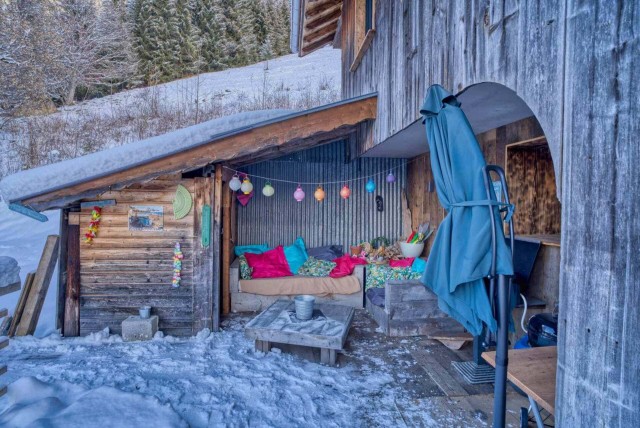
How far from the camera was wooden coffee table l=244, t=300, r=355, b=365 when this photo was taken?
4.46 metres

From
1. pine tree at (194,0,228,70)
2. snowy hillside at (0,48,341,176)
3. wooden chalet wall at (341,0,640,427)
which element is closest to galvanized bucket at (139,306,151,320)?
wooden chalet wall at (341,0,640,427)

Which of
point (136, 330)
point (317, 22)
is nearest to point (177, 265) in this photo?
point (136, 330)

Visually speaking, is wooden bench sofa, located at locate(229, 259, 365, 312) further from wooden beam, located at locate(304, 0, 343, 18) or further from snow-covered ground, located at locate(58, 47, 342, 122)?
snow-covered ground, located at locate(58, 47, 342, 122)

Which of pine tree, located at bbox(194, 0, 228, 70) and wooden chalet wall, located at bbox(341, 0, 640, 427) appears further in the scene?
pine tree, located at bbox(194, 0, 228, 70)

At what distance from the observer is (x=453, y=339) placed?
5.02 m

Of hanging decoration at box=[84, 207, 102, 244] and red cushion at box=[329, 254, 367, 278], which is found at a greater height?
hanging decoration at box=[84, 207, 102, 244]

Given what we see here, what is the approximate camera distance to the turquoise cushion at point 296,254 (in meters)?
6.95

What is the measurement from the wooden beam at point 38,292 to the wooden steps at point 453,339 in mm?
5751

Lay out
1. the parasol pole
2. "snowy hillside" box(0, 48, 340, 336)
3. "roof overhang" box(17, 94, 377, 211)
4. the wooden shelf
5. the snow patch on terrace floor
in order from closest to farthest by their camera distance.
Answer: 1. the parasol pole
2. the snow patch on terrace floor
3. the wooden shelf
4. "roof overhang" box(17, 94, 377, 211)
5. "snowy hillside" box(0, 48, 340, 336)

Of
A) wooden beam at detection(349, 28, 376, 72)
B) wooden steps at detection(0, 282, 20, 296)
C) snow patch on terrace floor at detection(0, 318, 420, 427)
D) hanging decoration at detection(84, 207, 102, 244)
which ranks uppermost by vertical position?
wooden beam at detection(349, 28, 376, 72)

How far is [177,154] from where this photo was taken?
5082 millimetres

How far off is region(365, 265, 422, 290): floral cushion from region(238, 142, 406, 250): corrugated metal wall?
4.85 ft

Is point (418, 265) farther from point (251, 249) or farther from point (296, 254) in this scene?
point (251, 249)

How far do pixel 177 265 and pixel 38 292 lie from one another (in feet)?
7.06
